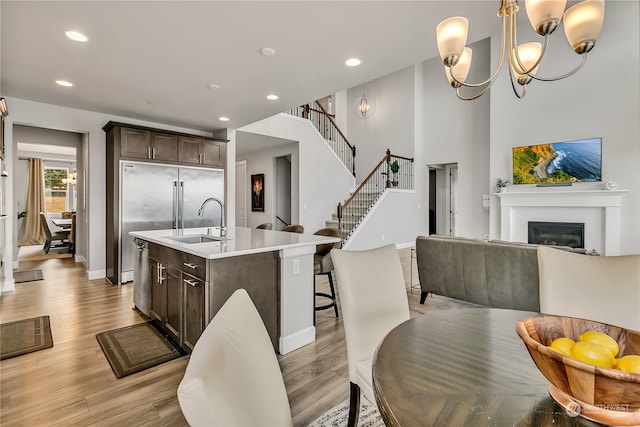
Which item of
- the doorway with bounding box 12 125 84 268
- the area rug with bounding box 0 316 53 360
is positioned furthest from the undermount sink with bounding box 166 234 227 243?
the doorway with bounding box 12 125 84 268

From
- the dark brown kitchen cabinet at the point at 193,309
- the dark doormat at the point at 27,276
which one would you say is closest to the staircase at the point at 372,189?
the dark brown kitchen cabinet at the point at 193,309

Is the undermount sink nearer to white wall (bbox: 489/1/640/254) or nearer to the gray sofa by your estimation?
the gray sofa

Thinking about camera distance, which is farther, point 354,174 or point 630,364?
point 354,174

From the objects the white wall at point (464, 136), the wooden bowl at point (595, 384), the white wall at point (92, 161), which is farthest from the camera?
the white wall at point (464, 136)

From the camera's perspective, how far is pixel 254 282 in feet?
7.93

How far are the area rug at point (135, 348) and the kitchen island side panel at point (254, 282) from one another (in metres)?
0.71

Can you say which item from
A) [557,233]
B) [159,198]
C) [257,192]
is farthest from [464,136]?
[159,198]

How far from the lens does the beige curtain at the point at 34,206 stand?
841 centimetres

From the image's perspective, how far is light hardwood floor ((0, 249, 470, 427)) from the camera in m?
1.81

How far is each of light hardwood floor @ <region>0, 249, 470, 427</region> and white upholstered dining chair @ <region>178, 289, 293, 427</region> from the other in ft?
3.92

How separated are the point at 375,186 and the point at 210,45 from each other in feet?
21.3

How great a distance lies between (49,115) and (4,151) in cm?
76

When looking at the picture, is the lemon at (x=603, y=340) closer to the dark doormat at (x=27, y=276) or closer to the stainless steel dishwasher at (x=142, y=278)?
the stainless steel dishwasher at (x=142, y=278)

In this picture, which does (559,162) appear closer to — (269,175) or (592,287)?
(592,287)
